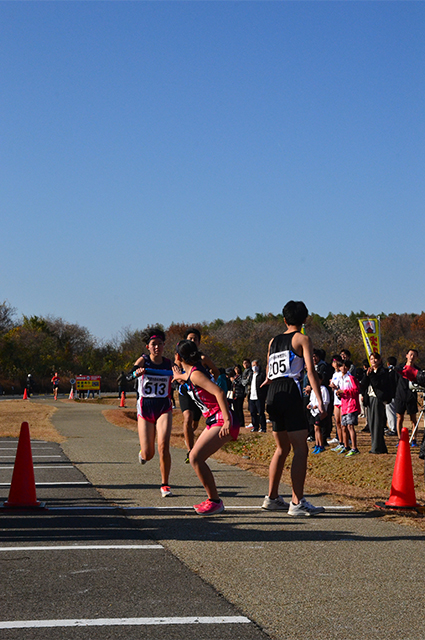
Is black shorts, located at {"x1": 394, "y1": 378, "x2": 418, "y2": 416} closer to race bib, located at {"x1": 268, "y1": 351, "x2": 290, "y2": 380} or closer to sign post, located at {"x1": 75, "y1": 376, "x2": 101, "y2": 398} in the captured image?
race bib, located at {"x1": 268, "y1": 351, "x2": 290, "y2": 380}

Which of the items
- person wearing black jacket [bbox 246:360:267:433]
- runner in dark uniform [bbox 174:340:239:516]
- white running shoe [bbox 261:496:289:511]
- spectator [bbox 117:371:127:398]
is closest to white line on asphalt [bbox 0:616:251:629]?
runner in dark uniform [bbox 174:340:239:516]

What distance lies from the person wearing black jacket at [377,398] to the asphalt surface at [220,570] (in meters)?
3.94

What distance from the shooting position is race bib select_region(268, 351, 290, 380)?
766cm

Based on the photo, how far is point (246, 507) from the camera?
27.1 ft

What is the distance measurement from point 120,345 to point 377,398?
87.9m

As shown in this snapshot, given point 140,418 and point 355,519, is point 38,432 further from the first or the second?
point 355,519

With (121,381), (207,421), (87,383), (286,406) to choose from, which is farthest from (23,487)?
(87,383)

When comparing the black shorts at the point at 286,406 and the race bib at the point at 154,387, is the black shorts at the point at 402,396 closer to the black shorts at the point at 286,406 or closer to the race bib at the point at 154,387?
the race bib at the point at 154,387

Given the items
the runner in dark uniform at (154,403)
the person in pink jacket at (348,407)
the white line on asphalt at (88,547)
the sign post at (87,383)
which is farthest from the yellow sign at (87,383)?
the white line on asphalt at (88,547)

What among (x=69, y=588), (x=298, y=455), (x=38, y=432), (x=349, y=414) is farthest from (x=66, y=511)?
(x=38, y=432)

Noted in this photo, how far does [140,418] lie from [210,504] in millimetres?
1736

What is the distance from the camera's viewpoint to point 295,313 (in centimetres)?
790

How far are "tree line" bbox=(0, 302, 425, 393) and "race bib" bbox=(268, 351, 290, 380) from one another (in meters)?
66.0

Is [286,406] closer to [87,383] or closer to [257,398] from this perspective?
[257,398]
